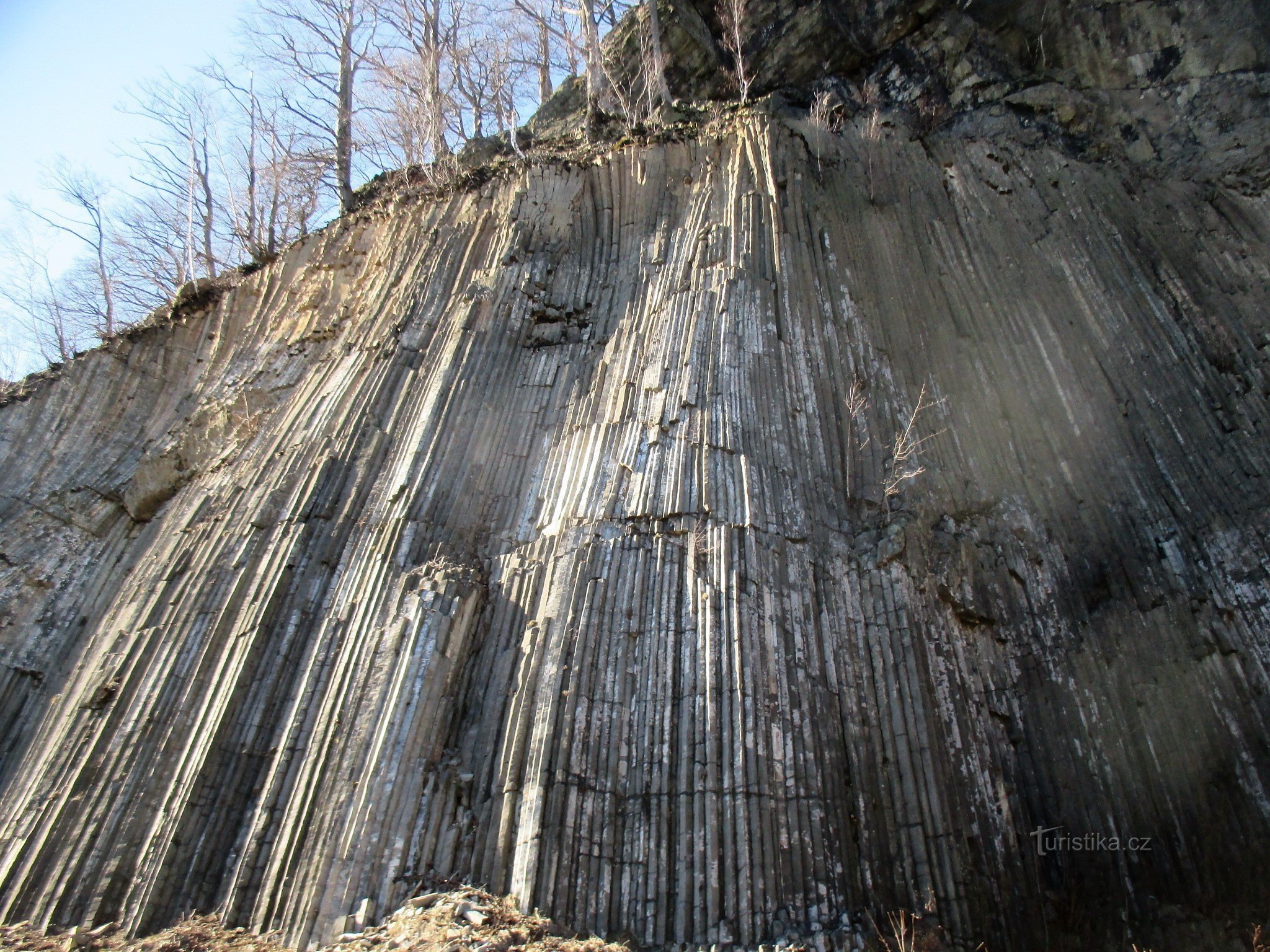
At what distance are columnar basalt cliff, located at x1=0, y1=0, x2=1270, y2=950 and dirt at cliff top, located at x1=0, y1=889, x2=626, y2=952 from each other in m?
0.22

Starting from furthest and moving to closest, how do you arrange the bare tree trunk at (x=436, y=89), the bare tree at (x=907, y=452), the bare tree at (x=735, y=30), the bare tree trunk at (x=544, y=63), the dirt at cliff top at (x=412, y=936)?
1. the bare tree trunk at (x=544, y=63)
2. the bare tree at (x=735, y=30)
3. the bare tree trunk at (x=436, y=89)
4. the bare tree at (x=907, y=452)
5. the dirt at cliff top at (x=412, y=936)

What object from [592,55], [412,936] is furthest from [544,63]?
Result: [412,936]

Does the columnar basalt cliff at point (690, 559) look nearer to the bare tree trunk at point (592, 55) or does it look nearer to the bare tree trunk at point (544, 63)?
the bare tree trunk at point (592, 55)

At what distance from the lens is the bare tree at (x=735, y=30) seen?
15.9 meters

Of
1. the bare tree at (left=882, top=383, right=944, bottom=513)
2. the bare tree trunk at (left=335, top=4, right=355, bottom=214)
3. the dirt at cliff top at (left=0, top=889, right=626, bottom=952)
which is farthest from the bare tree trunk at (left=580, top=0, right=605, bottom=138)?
the dirt at cliff top at (left=0, top=889, right=626, bottom=952)

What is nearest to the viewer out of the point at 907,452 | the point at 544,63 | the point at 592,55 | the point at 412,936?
the point at 412,936

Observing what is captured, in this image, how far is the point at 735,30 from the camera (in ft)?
52.4

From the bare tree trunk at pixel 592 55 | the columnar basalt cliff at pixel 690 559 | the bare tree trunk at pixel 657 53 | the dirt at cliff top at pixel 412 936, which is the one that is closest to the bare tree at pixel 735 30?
the bare tree trunk at pixel 657 53

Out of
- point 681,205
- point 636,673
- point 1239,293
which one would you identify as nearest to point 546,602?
point 636,673

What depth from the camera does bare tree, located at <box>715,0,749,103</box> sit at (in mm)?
15867

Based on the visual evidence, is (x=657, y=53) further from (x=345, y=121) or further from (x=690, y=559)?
(x=690, y=559)

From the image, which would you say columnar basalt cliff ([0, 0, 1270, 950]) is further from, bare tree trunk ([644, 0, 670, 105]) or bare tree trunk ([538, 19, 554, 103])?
bare tree trunk ([538, 19, 554, 103])

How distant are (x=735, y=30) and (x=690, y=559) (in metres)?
12.3

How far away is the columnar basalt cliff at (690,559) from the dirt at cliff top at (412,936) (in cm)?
22
